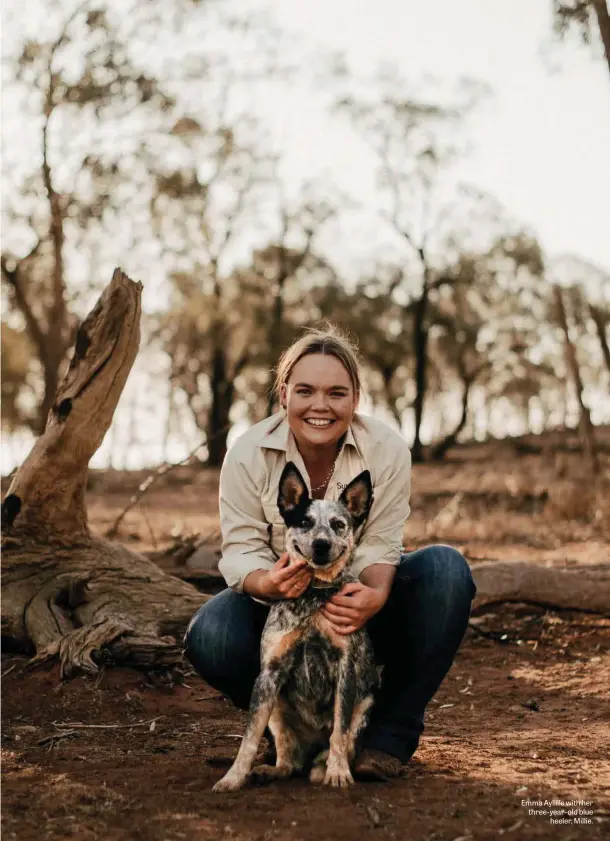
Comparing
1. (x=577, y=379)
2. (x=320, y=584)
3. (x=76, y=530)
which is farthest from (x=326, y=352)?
(x=577, y=379)

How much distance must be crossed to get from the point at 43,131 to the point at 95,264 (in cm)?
596

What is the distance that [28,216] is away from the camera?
19.8m

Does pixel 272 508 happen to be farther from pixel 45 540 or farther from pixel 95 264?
pixel 95 264

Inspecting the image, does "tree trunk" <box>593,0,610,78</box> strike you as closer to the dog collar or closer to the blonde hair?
the blonde hair

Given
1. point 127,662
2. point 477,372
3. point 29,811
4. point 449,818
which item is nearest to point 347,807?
point 449,818

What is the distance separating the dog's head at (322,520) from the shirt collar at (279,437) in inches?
11.4

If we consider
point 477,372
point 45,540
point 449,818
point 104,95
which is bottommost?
point 449,818

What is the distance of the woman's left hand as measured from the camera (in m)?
3.57

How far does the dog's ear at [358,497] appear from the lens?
372cm

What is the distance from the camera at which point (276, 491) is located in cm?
393

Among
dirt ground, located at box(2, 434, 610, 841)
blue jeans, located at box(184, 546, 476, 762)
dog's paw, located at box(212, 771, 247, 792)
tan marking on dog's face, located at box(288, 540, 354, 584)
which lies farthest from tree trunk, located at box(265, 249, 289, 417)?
dog's paw, located at box(212, 771, 247, 792)

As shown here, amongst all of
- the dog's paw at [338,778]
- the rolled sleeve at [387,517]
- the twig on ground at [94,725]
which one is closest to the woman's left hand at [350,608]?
the rolled sleeve at [387,517]

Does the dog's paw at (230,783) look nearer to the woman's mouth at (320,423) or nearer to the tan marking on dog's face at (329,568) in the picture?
the tan marking on dog's face at (329,568)

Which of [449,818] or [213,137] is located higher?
[213,137]
